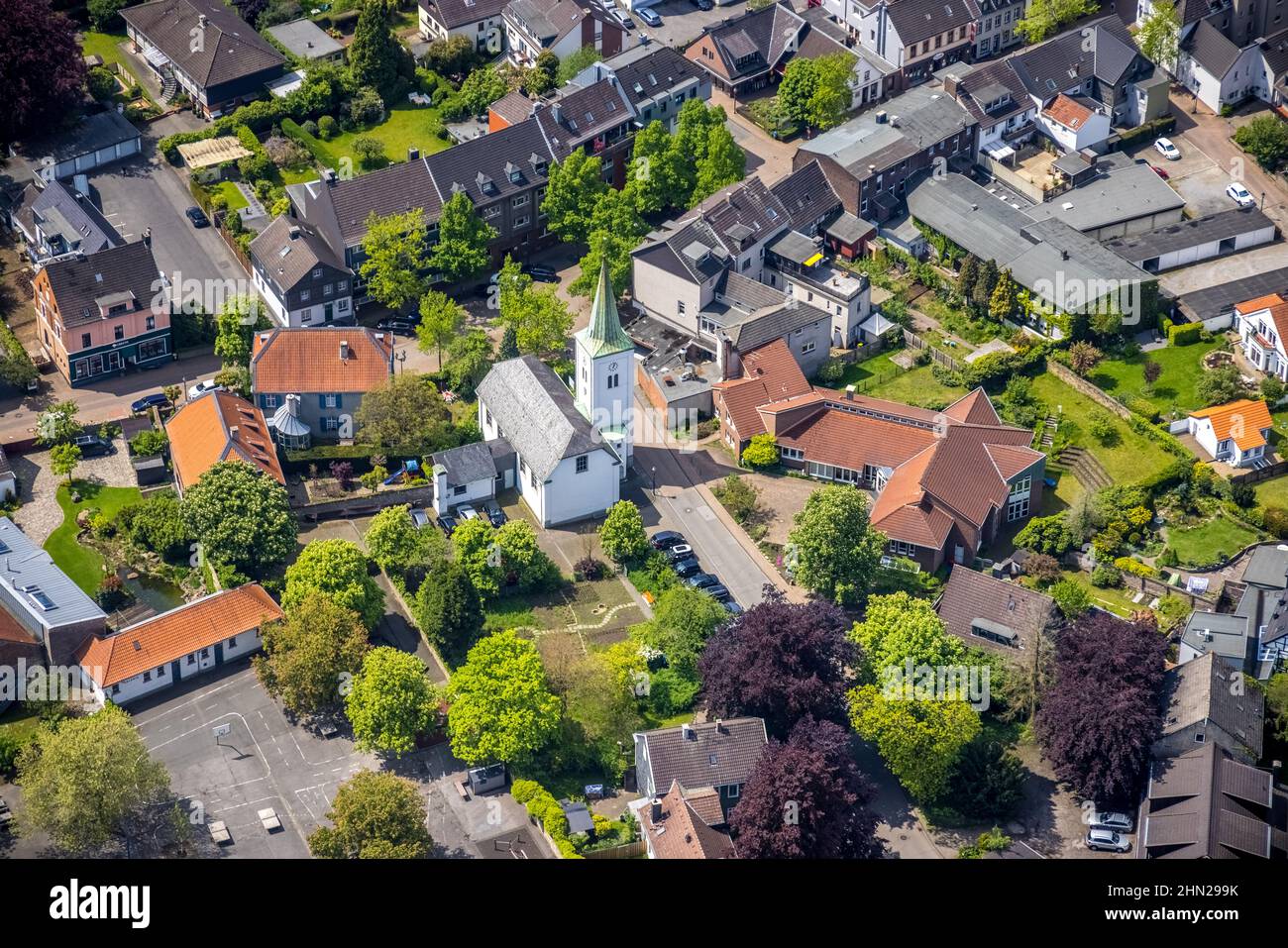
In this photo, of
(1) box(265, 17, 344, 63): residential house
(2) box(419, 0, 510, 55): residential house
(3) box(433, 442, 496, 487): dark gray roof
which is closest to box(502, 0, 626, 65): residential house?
(2) box(419, 0, 510, 55): residential house

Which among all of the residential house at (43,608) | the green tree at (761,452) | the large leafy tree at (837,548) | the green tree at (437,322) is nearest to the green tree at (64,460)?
the residential house at (43,608)

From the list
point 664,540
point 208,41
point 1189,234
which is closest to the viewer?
point 664,540

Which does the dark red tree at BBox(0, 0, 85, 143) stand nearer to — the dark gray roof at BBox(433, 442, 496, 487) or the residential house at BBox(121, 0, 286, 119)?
the residential house at BBox(121, 0, 286, 119)

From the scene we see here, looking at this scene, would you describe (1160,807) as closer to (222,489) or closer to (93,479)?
(222,489)

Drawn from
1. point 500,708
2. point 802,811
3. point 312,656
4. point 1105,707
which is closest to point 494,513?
point 312,656

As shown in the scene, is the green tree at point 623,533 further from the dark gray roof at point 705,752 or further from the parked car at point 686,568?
the dark gray roof at point 705,752

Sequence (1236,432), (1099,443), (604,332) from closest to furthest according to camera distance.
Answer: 1. (604,332)
2. (1236,432)
3. (1099,443)

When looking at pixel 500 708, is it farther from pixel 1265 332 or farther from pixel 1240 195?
pixel 1240 195
